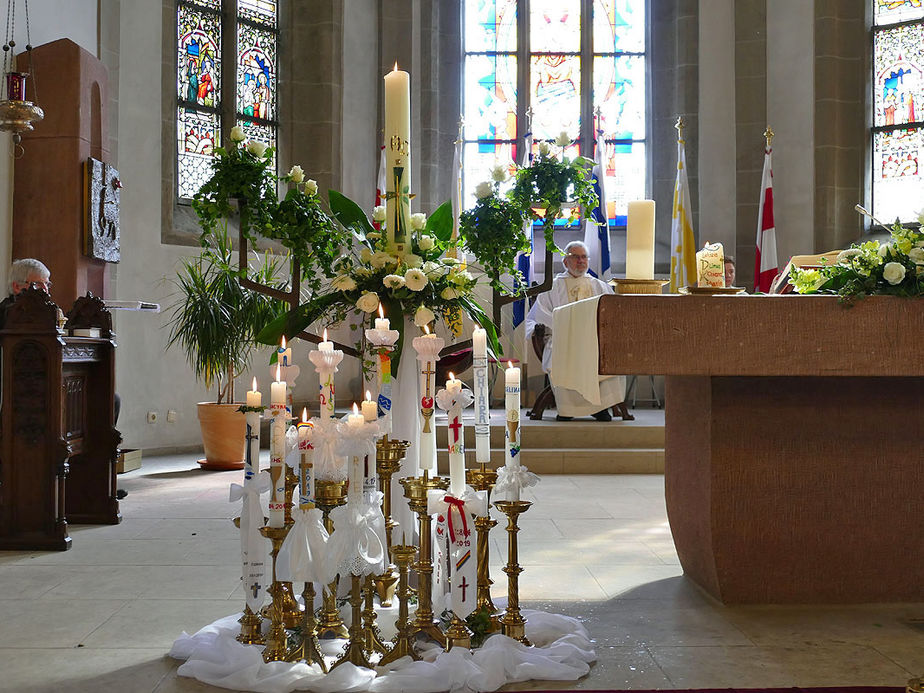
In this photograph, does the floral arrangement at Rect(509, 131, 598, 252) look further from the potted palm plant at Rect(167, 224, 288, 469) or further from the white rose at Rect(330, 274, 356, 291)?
the potted palm plant at Rect(167, 224, 288, 469)

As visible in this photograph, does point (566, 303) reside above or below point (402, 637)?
above

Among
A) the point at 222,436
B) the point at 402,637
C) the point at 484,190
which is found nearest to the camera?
the point at 402,637

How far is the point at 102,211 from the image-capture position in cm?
715

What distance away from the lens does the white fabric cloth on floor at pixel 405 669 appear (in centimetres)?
243

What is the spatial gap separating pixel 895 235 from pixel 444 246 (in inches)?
58.8

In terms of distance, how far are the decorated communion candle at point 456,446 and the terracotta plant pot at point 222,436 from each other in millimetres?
4840

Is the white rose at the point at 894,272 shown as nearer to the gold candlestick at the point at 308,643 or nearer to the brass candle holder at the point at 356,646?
the brass candle holder at the point at 356,646

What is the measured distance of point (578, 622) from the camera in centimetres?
291

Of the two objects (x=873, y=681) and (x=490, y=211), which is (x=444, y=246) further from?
(x=873, y=681)

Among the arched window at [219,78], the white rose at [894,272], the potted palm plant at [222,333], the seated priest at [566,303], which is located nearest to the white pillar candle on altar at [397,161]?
the white rose at [894,272]

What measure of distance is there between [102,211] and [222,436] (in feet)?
6.14

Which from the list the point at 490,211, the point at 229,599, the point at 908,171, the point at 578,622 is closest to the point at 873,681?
the point at 578,622

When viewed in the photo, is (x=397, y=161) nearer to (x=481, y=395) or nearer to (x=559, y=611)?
(x=481, y=395)

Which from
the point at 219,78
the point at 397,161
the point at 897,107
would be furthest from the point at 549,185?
the point at 897,107
